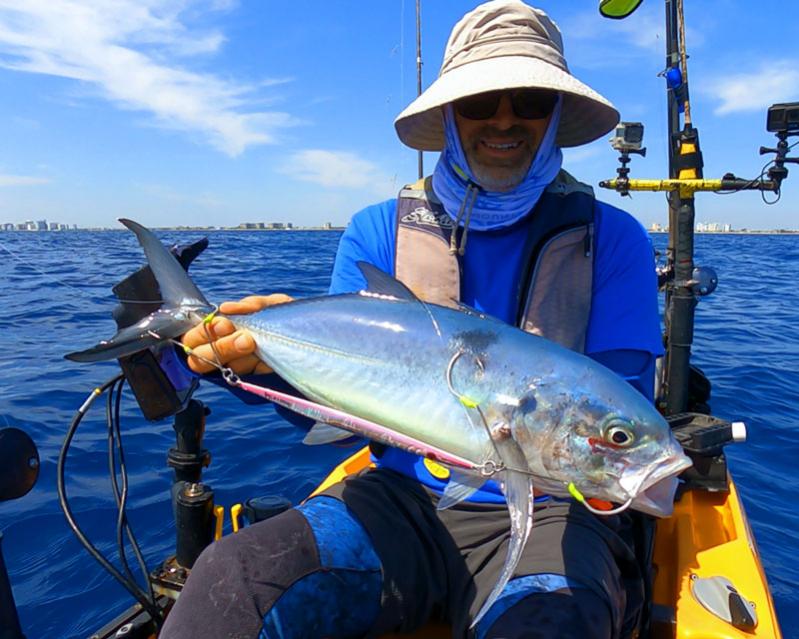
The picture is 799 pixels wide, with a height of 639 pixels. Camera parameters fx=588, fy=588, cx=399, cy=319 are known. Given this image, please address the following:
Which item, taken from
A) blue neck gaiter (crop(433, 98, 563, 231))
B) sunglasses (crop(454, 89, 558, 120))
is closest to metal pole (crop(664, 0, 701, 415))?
blue neck gaiter (crop(433, 98, 563, 231))

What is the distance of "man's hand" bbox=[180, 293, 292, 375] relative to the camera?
2176 millimetres

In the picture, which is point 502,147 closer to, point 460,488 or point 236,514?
point 460,488

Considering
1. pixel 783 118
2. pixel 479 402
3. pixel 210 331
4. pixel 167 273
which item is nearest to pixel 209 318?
pixel 210 331

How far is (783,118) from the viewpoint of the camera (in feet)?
15.4

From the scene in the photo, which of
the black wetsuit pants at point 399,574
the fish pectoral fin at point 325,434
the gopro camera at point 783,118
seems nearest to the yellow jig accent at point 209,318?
the fish pectoral fin at point 325,434

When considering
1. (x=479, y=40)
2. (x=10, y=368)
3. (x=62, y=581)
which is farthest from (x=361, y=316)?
(x=10, y=368)

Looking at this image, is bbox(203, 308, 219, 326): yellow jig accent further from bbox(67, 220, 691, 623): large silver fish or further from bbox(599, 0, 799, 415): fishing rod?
bbox(599, 0, 799, 415): fishing rod

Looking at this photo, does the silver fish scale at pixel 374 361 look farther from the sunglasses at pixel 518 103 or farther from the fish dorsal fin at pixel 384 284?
the sunglasses at pixel 518 103

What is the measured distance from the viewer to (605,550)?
7.08 ft

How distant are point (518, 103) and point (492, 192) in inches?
15.3

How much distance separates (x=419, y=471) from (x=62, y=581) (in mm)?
2928

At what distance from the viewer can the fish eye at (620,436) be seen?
1695 millimetres

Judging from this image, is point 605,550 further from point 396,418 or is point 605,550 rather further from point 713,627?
point 396,418

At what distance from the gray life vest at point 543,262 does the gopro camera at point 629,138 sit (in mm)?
3714
